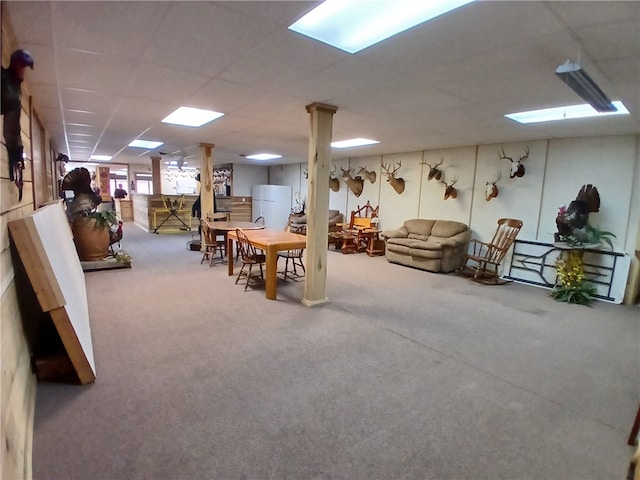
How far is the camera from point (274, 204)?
1057 cm

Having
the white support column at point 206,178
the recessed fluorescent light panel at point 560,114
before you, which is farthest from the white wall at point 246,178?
the recessed fluorescent light panel at point 560,114

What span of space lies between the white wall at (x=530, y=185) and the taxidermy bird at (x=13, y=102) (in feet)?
20.6

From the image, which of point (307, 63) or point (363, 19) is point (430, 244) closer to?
point (307, 63)

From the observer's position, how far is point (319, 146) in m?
3.81

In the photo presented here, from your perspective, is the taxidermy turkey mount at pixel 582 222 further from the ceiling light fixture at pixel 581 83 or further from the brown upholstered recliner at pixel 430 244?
the ceiling light fixture at pixel 581 83

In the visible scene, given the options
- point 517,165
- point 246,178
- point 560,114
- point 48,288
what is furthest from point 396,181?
point 48,288

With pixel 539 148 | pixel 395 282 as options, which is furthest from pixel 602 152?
pixel 395 282

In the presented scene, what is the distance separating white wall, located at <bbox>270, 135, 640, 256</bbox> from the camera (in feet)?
15.3

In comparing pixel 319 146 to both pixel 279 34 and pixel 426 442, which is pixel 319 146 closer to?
pixel 279 34

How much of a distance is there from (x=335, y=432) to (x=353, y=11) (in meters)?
2.47

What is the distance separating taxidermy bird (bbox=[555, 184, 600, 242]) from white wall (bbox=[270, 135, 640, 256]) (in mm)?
208

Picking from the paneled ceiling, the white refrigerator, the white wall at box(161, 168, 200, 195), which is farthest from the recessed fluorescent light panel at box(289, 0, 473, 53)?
the white wall at box(161, 168, 200, 195)

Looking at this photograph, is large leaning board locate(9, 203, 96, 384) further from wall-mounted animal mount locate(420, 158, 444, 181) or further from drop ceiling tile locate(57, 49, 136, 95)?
wall-mounted animal mount locate(420, 158, 444, 181)

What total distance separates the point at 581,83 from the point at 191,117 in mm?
4363
